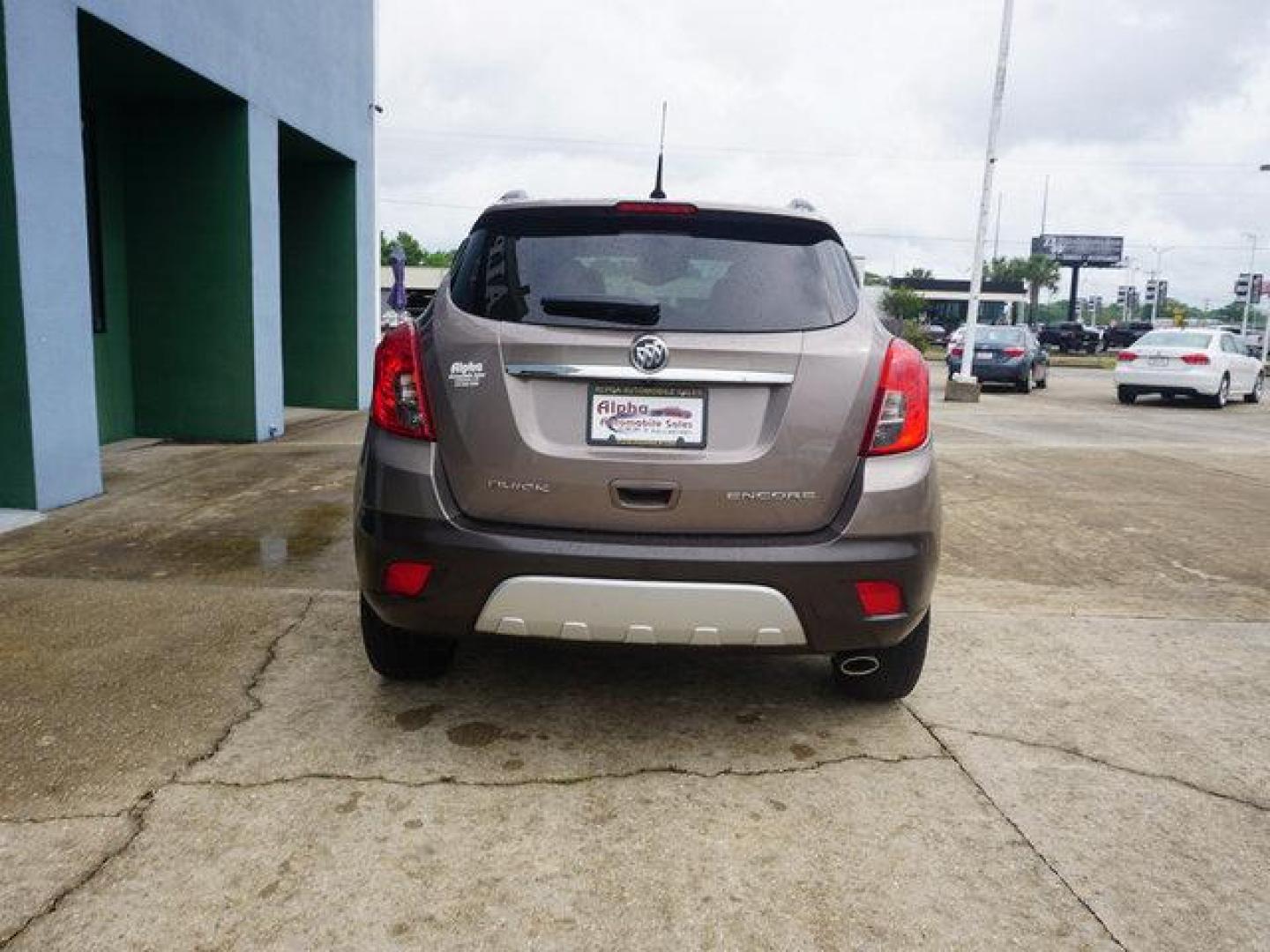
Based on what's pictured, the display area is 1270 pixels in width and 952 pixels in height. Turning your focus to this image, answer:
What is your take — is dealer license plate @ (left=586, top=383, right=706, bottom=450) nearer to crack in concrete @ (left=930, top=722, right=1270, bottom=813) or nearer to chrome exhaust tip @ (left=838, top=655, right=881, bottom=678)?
chrome exhaust tip @ (left=838, top=655, right=881, bottom=678)

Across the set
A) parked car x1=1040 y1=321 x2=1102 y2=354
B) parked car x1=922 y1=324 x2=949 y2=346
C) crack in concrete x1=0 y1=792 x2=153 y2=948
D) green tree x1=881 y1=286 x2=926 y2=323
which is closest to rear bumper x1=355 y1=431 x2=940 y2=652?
crack in concrete x1=0 y1=792 x2=153 y2=948

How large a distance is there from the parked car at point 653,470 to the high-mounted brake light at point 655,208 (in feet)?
0.65

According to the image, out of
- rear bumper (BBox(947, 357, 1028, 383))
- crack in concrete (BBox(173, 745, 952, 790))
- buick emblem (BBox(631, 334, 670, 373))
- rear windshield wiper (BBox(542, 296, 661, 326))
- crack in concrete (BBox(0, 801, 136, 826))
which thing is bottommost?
crack in concrete (BBox(0, 801, 136, 826))

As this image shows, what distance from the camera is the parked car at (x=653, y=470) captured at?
2857 mm

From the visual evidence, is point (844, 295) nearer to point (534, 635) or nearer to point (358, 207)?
point (534, 635)

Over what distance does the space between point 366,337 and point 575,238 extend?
425 inches

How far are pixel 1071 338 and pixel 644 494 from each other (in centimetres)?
5132

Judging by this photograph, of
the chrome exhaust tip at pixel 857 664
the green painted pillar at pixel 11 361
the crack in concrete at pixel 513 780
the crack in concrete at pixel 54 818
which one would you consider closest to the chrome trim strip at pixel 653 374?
the chrome exhaust tip at pixel 857 664

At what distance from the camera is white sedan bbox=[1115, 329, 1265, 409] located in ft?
59.5

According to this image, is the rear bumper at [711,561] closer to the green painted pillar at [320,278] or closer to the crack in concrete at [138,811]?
the crack in concrete at [138,811]

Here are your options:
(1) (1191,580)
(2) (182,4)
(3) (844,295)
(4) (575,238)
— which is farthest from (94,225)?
(1) (1191,580)

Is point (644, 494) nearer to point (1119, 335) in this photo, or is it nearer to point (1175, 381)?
point (1175, 381)

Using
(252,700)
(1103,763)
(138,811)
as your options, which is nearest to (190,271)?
(252,700)

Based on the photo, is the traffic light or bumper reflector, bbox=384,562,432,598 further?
the traffic light
